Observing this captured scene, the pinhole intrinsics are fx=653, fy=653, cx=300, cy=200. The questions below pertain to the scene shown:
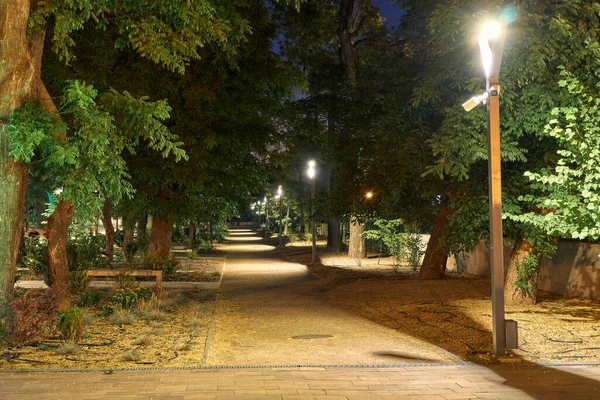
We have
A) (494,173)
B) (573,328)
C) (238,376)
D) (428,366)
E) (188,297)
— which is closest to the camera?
(238,376)

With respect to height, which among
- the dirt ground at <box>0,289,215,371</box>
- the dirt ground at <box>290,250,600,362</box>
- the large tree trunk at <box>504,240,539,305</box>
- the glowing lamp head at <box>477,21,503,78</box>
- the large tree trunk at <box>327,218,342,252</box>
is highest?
the glowing lamp head at <box>477,21,503,78</box>

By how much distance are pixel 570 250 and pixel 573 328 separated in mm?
6062

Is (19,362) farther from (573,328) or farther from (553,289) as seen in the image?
(553,289)

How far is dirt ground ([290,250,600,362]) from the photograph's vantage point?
31.5 feet

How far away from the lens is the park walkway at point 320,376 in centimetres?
691

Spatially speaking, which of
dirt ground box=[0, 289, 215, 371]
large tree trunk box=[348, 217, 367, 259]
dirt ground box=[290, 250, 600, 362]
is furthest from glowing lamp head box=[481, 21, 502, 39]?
large tree trunk box=[348, 217, 367, 259]

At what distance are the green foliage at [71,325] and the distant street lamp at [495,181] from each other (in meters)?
6.07

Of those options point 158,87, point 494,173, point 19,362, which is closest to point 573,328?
point 494,173

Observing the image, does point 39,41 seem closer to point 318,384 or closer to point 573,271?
point 318,384

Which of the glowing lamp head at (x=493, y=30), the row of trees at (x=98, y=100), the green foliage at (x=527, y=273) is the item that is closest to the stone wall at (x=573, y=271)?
the green foliage at (x=527, y=273)

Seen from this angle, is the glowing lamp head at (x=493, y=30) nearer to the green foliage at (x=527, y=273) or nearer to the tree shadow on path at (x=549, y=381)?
the tree shadow on path at (x=549, y=381)

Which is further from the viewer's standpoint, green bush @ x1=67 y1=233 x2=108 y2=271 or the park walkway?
green bush @ x1=67 y1=233 x2=108 y2=271

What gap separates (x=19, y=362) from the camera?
8461 millimetres

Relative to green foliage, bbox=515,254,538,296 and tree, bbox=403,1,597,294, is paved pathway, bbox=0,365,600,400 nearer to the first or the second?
tree, bbox=403,1,597,294
